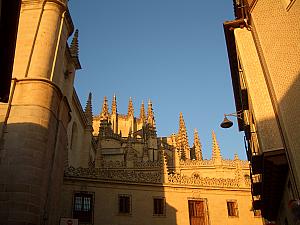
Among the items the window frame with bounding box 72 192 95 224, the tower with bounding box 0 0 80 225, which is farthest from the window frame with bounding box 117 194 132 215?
the tower with bounding box 0 0 80 225

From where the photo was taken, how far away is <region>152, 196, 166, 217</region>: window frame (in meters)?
21.7

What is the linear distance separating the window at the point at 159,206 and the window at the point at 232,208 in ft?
15.0

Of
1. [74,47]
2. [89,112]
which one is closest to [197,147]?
[89,112]

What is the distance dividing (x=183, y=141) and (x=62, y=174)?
4151cm

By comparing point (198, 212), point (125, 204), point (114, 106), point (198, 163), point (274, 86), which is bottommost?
point (198, 212)

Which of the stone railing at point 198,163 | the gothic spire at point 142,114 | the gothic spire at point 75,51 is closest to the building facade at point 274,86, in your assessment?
the gothic spire at point 75,51

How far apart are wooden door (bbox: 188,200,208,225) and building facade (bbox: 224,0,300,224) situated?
26.7ft

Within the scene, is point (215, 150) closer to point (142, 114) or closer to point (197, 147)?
point (197, 147)

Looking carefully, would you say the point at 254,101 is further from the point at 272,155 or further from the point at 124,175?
the point at 124,175

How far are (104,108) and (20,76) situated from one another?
48132 mm

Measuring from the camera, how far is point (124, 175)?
73.4ft

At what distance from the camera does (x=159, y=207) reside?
21906 mm

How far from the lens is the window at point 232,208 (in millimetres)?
22938

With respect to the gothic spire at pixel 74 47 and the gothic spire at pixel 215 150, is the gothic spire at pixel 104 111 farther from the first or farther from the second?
the gothic spire at pixel 74 47
